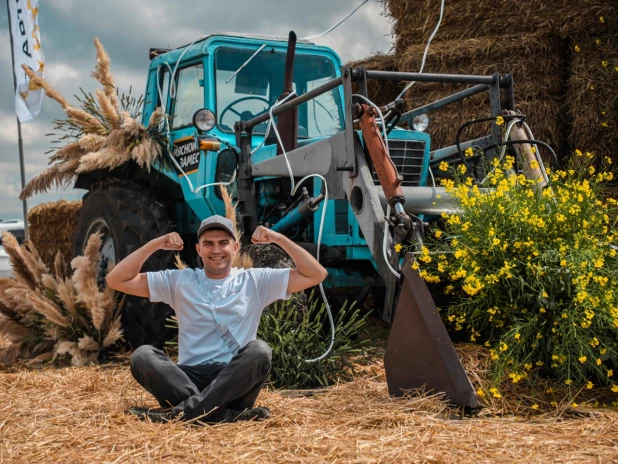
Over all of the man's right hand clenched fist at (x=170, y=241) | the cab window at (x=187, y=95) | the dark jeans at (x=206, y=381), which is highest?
the cab window at (x=187, y=95)

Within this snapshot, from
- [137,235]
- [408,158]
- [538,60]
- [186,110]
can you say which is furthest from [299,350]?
[538,60]

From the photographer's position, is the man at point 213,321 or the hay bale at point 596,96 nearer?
the man at point 213,321

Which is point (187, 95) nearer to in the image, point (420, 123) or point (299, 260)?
point (420, 123)

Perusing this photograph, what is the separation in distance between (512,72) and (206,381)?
4.91 metres

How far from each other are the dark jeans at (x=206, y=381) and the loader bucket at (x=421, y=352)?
72 cm

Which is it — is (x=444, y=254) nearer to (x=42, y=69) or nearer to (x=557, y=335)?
(x=557, y=335)

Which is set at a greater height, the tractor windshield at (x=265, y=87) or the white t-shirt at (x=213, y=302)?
the tractor windshield at (x=265, y=87)

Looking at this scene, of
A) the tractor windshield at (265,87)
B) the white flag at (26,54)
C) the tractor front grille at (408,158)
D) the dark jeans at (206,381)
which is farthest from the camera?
the white flag at (26,54)

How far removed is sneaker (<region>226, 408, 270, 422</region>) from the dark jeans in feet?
0.11

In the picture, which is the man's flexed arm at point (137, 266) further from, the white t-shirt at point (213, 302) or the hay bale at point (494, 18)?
the hay bale at point (494, 18)

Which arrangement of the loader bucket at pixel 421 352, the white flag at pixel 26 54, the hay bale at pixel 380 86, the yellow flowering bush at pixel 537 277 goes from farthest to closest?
the white flag at pixel 26 54 → the hay bale at pixel 380 86 → the yellow flowering bush at pixel 537 277 → the loader bucket at pixel 421 352

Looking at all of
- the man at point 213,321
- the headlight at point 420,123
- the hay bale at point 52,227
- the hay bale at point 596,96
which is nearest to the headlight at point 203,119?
the headlight at point 420,123

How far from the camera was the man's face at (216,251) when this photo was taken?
3.74 metres

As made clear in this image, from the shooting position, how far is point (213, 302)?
12.4ft
